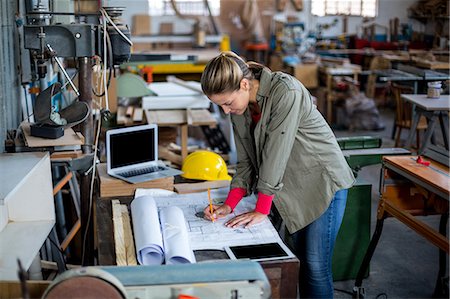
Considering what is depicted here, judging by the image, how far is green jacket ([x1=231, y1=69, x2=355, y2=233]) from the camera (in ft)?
6.21

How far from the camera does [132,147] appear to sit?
8.24 feet

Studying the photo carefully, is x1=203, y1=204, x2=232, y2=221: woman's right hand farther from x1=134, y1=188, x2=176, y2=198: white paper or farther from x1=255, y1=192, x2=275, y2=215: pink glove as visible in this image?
x1=134, y1=188, x2=176, y2=198: white paper

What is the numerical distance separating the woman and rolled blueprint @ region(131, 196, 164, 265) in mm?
212

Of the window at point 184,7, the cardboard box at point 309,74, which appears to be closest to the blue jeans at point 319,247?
the cardboard box at point 309,74

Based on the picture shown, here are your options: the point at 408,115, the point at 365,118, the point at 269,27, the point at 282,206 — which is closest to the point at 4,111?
the point at 282,206

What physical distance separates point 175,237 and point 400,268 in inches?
74.3

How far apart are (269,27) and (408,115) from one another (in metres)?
4.49

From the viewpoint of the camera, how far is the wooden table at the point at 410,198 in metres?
2.43

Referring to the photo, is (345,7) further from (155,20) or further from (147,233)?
(147,233)

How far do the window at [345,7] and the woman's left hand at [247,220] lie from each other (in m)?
8.41

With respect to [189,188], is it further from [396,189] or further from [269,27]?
[269,27]

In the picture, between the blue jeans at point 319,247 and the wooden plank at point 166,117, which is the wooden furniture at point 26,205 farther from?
the wooden plank at point 166,117

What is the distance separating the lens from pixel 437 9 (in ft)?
29.7

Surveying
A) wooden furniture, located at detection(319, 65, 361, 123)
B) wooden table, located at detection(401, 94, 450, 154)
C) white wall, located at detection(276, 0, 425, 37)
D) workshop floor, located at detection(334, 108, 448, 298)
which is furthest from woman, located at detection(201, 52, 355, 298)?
white wall, located at detection(276, 0, 425, 37)
